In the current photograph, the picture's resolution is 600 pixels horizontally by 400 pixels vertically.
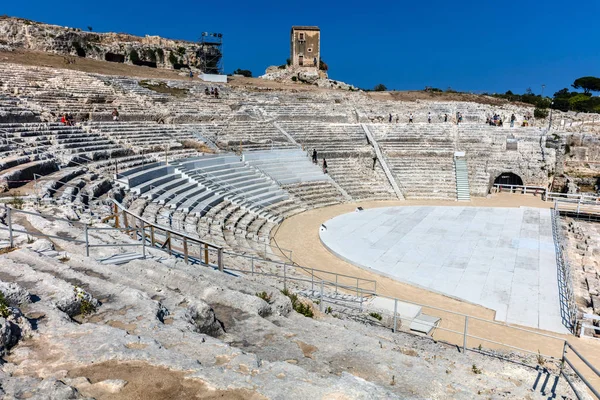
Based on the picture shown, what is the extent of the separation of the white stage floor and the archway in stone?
7440 mm

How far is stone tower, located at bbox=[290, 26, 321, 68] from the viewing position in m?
54.9

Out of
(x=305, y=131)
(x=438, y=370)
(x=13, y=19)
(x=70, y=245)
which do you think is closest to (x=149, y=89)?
(x=305, y=131)

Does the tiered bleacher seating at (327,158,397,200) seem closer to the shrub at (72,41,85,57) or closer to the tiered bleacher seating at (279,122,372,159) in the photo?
the tiered bleacher seating at (279,122,372,159)

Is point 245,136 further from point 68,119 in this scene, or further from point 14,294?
point 14,294

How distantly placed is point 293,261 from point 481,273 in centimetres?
575

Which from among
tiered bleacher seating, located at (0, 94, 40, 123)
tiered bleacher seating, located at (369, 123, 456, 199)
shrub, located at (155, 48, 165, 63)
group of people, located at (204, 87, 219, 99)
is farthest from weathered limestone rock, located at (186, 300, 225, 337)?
shrub, located at (155, 48, 165, 63)

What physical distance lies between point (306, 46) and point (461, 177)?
36506mm

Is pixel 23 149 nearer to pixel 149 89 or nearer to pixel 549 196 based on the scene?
pixel 149 89

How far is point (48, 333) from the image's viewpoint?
3793 millimetres

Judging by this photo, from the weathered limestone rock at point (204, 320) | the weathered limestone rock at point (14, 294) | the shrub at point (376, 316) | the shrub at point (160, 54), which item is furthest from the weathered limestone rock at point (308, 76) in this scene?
the weathered limestone rock at point (14, 294)

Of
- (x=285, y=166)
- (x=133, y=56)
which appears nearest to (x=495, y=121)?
(x=285, y=166)

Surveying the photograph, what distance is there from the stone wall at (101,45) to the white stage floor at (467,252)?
38122 millimetres

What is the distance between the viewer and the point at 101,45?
4469 cm

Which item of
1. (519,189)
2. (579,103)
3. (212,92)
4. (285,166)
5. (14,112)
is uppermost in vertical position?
(579,103)
